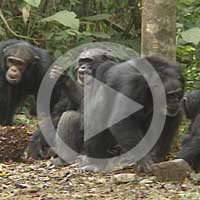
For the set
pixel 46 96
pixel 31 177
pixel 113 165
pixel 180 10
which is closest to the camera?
pixel 31 177

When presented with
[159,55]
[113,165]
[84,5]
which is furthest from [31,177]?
[84,5]

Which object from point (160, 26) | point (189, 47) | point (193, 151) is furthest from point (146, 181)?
point (189, 47)

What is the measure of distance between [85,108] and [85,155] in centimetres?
47

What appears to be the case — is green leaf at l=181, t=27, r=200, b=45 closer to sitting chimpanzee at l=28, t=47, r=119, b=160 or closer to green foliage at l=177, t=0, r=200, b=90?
sitting chimpanzee at l=28, t=47, r=119, b=160

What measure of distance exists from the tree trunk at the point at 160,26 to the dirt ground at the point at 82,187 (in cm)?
145

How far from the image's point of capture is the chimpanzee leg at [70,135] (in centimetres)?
680

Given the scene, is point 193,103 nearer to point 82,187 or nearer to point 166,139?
point 166,139

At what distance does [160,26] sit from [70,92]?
4.32 feet

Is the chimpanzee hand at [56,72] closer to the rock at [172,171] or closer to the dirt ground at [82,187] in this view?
the dirt ground at [82,187]

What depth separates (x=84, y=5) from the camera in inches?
427

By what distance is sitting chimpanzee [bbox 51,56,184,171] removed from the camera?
19.8ft

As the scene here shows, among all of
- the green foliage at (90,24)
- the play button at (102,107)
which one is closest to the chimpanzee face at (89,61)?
the play button at (102,107)

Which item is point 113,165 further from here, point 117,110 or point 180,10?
point 180,10

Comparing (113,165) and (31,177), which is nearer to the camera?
(31,177)
